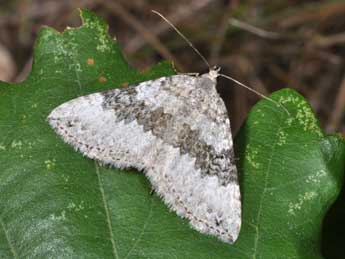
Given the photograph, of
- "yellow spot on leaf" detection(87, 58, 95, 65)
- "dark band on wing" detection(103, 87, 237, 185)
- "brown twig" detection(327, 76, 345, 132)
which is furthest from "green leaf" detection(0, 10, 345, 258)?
"brown twig" detection(327, 76, 345, 132)

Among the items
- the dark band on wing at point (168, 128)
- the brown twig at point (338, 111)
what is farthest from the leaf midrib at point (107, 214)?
the brown twig at point (338, 111)

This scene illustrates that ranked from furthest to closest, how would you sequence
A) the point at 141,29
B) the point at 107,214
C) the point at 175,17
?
the point at 175,17
the point at 141,29
the point at 107,214

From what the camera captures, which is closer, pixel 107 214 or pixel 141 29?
pixel 107 214

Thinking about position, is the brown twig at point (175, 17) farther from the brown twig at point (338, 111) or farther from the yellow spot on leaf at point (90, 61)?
the yellow spot on leaf at point (90, 61)

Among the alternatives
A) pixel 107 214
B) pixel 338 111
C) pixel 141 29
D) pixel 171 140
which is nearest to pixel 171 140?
pixel 171 140

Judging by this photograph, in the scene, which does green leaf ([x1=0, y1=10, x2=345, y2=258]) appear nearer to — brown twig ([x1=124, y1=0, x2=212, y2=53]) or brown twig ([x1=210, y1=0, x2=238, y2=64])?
brown twig ([x1=210, y1=0, x2=238, y2=64])

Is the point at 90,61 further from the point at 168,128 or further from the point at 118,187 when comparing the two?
the point at 118,187

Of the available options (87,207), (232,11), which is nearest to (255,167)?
(87,207)
